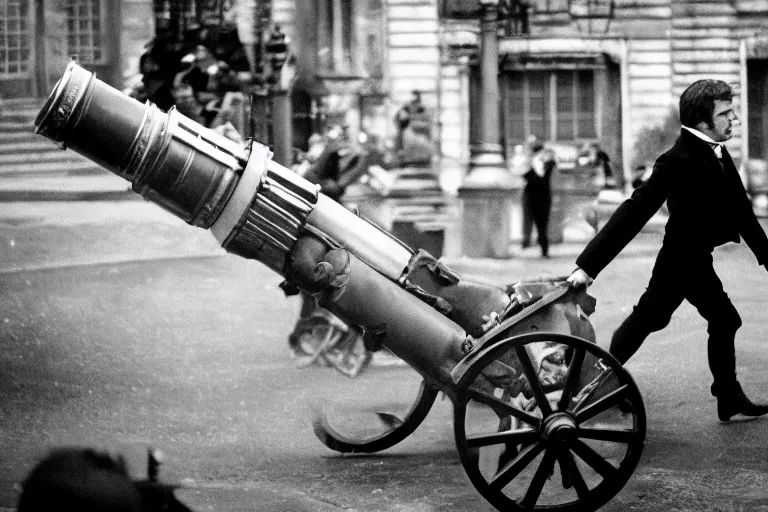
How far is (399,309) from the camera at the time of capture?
4891mm

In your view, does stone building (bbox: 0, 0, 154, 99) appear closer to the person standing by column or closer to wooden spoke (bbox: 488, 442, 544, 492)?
the person standing by column

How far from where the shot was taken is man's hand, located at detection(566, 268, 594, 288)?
4.83m

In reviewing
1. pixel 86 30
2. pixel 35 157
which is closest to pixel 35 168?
pixel 35 157

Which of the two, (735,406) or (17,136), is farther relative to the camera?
(17,136)

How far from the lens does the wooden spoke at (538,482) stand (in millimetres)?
4395

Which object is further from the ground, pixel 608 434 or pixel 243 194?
pixel 243 194

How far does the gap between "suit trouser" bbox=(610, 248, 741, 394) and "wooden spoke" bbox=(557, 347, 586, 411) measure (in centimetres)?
135

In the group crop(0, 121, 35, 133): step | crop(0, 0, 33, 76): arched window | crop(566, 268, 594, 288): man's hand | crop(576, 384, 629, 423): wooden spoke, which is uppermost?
crop(0, 0, 33, 76): arched window

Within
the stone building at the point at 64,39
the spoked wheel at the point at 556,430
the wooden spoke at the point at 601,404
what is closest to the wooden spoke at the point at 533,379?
the spoked wheel at the point at 556,430

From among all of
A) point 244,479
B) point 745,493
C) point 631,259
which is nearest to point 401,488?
point 244,479

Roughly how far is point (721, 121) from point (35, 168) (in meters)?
7.69

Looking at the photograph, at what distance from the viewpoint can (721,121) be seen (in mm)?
5664

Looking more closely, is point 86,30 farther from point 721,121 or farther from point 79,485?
point 79,485

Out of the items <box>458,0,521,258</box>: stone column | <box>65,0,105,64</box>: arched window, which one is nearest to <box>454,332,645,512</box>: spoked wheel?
<box>65,0,105,64</box>: arched window
